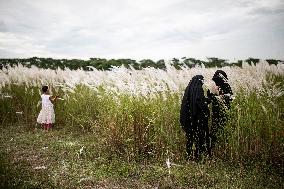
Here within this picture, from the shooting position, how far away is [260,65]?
9805 millimetres

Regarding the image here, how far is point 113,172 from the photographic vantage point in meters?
5.16

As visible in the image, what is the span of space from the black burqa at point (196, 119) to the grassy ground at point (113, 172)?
0.28m

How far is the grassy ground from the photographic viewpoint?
4668mm

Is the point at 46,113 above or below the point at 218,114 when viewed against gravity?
below

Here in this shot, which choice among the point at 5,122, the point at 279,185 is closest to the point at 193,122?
the point at 279,185

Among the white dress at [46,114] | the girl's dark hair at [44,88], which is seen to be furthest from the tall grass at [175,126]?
the girl's dark hair at [44,88]

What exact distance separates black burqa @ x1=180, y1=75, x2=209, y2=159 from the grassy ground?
0.93ft

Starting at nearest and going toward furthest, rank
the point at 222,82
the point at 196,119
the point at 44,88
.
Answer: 1. the point at 196,119
2. the point at 222,82
3. the point at 44,88

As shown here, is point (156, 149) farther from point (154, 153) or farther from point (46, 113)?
point (46, 113)

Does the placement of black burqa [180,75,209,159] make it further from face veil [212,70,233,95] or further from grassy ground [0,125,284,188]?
face veil [212,70,233,95]

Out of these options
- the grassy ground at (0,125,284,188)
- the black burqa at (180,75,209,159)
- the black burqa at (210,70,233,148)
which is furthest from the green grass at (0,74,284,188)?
the black burqa at (180,75,209,159)

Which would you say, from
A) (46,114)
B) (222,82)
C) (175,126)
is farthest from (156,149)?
(46,114)

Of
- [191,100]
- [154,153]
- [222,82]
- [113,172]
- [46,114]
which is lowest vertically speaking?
[113,172]

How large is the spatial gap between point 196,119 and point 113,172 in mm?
1529
